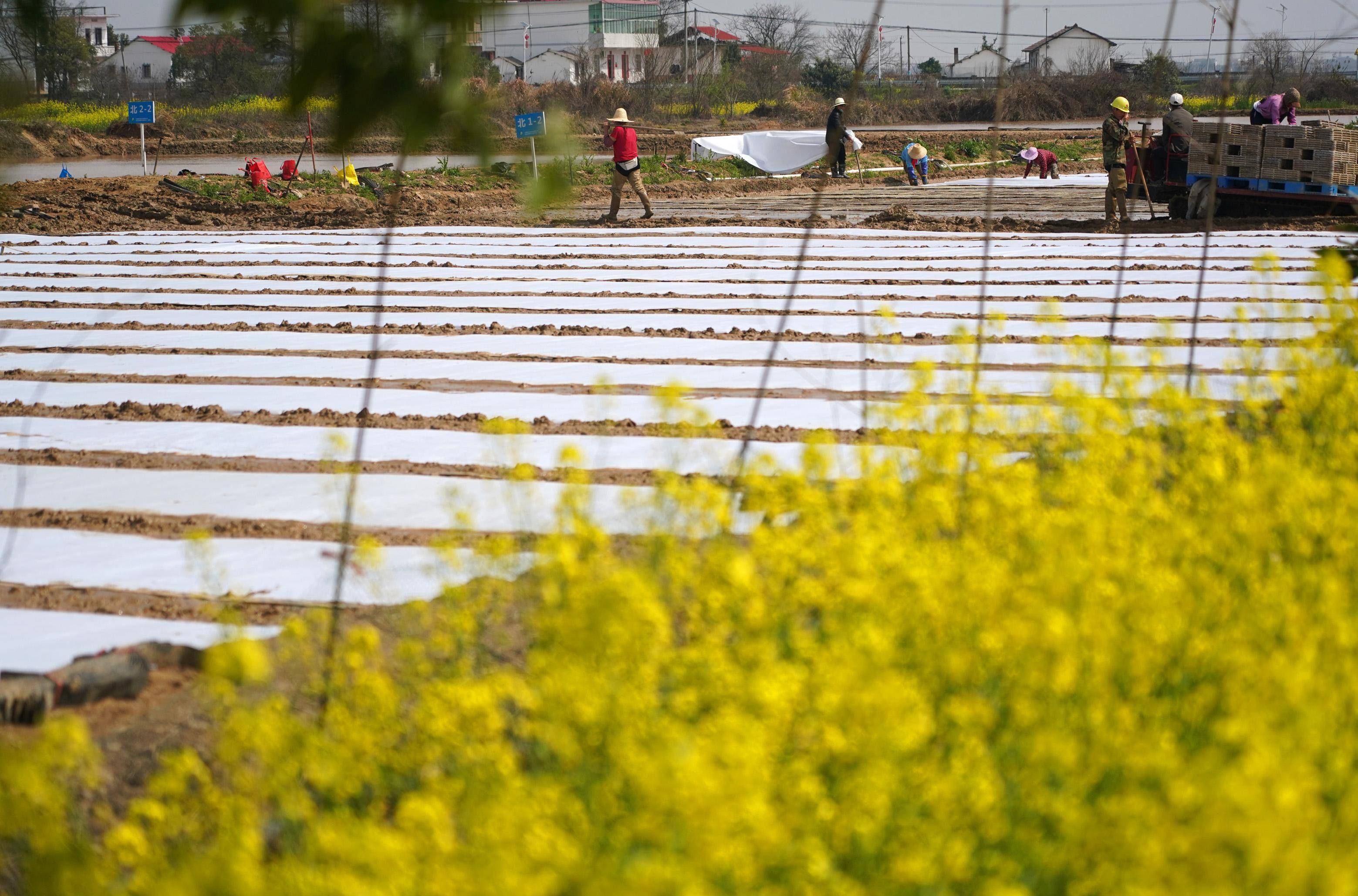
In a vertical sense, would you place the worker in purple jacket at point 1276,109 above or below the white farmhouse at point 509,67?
above

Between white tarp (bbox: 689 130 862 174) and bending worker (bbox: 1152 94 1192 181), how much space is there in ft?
34.4

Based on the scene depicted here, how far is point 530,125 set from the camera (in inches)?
100

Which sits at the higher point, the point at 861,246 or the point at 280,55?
the point at 280,55

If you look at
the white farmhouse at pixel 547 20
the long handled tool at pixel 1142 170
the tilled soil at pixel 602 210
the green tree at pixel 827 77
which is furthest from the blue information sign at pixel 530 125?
the green tree at pixel 827 77

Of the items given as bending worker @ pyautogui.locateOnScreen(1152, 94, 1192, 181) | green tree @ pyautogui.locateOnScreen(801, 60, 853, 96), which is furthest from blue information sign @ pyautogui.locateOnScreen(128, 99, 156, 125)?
green tree @ pyautogui.locateOnScreen(801, 60, 853, 96)

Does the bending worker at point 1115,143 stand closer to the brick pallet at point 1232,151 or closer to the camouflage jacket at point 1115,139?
the camouflage jacket at point 1115,139

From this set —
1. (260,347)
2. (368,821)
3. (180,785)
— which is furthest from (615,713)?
(260,347)

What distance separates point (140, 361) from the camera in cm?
657

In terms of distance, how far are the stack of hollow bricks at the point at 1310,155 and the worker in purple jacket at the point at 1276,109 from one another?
0.96 metres

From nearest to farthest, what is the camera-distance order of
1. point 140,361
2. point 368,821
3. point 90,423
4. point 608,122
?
point 368,821 → point 90,423 → point 140,361 → point 608,122

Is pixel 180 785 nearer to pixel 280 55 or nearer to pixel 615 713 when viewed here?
pixel 615 713

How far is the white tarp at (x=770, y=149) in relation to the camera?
22359mm

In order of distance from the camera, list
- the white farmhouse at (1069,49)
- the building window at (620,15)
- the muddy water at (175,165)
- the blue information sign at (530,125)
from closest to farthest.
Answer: the blue information sign at (530,125) < the building window at (620,15) < the muddy water at (175,165) < the white farmhouse at (1069,49)

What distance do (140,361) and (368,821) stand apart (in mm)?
5445
